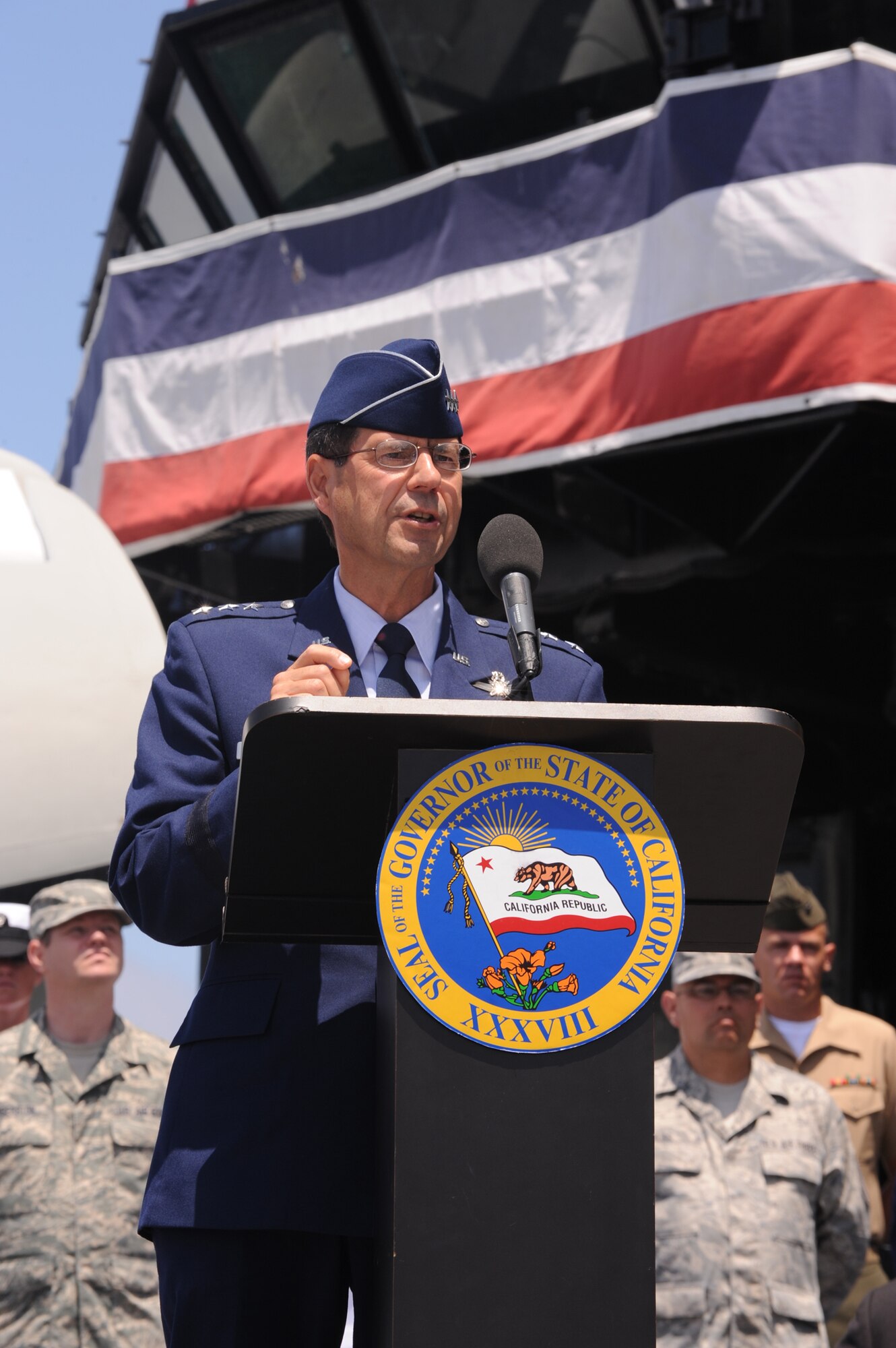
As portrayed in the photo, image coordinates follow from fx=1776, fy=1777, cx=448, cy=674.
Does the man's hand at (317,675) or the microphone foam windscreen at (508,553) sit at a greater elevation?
the microphone foam windscreen at (508,553)

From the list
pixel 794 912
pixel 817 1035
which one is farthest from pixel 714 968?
pixel 817 1035

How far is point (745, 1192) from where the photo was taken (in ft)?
16.4

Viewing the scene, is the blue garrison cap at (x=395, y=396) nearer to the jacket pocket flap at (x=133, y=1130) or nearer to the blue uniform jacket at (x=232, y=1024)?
the blue uniform jacket at (x=232, y=1024)

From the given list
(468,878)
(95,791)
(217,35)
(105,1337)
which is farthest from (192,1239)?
(217,35)

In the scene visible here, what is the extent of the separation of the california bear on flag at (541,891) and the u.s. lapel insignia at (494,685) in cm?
43

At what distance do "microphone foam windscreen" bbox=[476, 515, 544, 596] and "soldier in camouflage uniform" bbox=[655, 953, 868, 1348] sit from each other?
3.09m

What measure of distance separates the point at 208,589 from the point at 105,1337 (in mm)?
6341

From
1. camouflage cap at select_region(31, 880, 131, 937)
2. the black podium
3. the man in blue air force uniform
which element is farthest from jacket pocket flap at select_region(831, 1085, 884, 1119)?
the black podium

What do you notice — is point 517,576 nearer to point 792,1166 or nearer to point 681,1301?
point 681,1301

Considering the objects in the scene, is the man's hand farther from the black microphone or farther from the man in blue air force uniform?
the black microphone

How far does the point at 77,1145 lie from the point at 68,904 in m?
0.75

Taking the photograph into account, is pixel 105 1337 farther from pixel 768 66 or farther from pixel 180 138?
pixel 180 138

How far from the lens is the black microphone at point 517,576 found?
6.76 feet

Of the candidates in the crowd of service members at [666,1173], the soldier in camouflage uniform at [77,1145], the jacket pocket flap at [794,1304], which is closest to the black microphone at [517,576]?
the crowd of service members at [666,1173]
